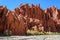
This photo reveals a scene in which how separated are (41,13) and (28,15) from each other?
2.57 metres

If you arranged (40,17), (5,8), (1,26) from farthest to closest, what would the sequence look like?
1. (40,17)
2. (5,8)
3. (1,26)

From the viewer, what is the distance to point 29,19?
2934 centimetres

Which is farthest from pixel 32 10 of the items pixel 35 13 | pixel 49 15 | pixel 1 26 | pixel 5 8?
pixel 1 26

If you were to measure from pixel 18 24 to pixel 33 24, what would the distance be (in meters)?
7.27

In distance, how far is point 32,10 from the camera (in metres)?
32.9

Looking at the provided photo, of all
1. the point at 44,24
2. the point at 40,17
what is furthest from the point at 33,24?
the point at 40,17

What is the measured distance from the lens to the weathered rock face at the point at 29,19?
21.1 meters

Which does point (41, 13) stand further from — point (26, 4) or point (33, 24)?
point (33, 24)

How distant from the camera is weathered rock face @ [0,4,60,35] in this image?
2112 cm

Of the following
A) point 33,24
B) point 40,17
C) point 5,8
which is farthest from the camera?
point 40,17

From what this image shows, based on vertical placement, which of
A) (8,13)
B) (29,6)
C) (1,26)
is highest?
(29,6)

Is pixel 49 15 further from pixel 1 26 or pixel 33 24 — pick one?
pixel 1 26

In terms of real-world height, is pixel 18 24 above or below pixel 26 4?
below

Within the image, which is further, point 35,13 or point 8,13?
point 35,13
